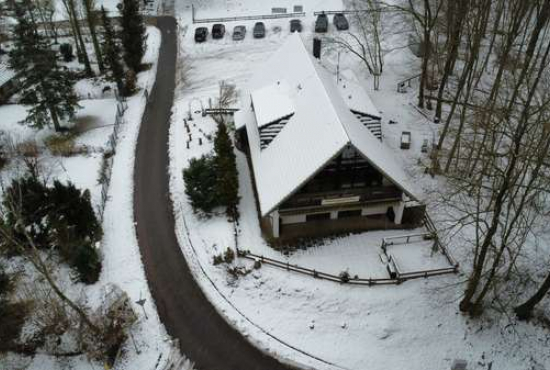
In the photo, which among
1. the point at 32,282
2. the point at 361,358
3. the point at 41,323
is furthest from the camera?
the point at 32,282

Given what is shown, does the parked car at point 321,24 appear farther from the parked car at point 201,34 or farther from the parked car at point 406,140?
the parked car at point 406,140

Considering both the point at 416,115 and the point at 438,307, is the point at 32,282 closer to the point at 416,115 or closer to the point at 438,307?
the point at 438,307

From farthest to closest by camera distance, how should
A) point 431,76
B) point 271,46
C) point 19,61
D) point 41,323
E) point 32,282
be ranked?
point 271,46 < point 431,76 < point 19,61 < point 32,282 < point 41,323

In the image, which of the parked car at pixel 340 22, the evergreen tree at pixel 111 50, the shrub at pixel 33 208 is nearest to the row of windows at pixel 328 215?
the shrub at pixel 33 208

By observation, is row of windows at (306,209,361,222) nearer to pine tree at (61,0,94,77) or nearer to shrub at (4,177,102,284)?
shrub at (4,177,102,284)

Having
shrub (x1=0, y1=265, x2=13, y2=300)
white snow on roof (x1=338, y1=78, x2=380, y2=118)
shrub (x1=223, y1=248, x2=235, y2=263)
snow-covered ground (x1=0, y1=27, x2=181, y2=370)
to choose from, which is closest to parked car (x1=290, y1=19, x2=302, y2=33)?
snow-covered ground (x1=0, y1=27, x2=181, y2=370)

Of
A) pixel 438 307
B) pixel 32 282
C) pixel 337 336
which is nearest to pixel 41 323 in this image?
pixel 32 282
